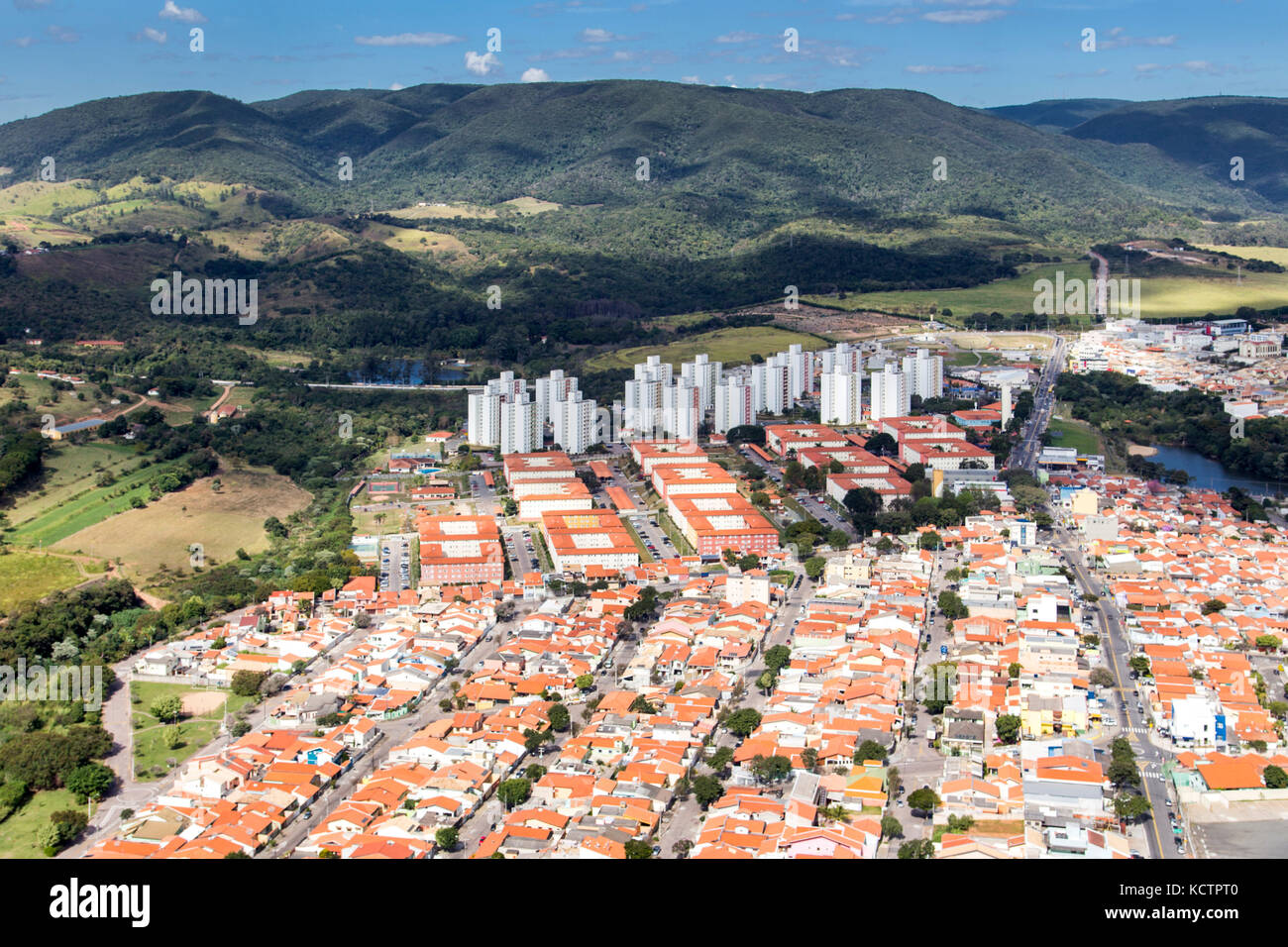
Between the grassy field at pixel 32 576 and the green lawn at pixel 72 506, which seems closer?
the grassy field at pixel 32 576

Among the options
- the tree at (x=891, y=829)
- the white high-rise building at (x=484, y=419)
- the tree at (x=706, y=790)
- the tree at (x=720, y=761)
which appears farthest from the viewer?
the white high-rise building at (x=484, y=419)

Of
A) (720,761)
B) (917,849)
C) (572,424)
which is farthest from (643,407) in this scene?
(917,849)

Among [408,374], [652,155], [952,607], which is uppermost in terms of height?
[652,155]

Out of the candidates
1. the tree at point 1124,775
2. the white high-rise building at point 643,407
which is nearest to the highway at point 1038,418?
the white high-rise building at point 643,407

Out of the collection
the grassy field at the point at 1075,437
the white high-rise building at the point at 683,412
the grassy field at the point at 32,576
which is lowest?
the grassy field at the point at 32,576

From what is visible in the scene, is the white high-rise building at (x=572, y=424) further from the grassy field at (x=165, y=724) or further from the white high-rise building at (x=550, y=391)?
the grassy field at (x=165, y=724)

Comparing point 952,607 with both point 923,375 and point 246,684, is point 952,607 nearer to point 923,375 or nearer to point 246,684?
point 246,684

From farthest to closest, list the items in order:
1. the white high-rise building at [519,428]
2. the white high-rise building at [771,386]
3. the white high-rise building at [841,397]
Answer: the white high-rise building at [771,386]
the white high-rise building at [841,397]
the white high-rise building at [519,428]
